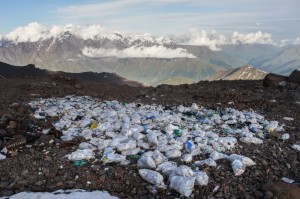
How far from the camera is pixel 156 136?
7.74 meters

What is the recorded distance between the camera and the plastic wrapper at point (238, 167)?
20.3 ft

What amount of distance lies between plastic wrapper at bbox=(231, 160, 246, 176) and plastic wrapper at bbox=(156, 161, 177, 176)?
1021 mm

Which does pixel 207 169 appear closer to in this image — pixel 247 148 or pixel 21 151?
pixel 247 148

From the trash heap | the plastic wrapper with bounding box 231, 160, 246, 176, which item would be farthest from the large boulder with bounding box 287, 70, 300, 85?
the plastic wrapper with bounding box 231, 160, 246, 176

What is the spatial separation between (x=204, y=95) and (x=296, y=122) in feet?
15.7

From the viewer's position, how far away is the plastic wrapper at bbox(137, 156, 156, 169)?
641cm

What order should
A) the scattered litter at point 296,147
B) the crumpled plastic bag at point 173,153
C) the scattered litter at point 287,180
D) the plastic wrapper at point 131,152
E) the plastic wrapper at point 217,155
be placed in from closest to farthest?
the scattered litter at point 287,180, the plastic wrapper at point 217,155, the crumpled plastic bag at point 173,153, the plastic wrapper at point 131,152, the scattered litter at point 296,147

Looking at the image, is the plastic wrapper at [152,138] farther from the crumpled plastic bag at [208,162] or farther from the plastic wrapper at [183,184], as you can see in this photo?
the plastic wrapper at [183,184]

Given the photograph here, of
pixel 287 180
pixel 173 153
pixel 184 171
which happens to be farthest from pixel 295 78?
pixel 184 171

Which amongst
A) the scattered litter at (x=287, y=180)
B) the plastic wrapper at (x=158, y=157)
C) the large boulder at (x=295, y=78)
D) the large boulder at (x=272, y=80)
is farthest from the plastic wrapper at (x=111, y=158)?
the large boulder at (x=295, y=78)


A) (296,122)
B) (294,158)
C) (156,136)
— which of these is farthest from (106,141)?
(296,122)

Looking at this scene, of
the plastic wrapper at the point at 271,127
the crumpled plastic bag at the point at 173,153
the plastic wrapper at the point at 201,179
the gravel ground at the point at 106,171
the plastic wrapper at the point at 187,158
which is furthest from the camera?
the plastic wrapper at the point at 271,127

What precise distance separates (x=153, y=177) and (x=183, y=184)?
0.57 m

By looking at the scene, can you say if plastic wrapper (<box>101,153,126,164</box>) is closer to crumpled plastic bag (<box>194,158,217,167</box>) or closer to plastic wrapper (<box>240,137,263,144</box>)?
crumpled plastic bag (<box>194,158,217,167</box>)
